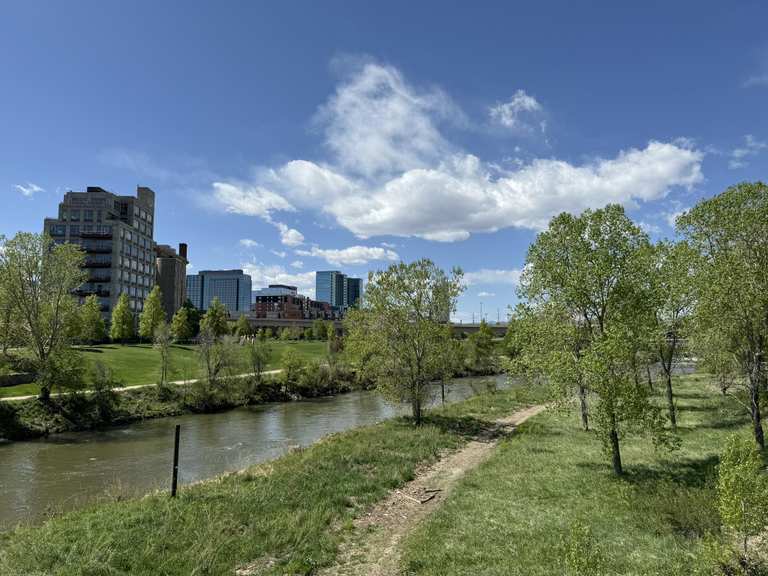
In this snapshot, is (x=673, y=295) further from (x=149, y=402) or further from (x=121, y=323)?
(x=121, y=323)

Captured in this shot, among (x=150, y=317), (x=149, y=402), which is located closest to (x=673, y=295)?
(x=149, y=402)

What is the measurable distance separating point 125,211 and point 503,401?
121216 millimetres

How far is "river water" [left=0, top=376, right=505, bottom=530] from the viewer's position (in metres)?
21.1

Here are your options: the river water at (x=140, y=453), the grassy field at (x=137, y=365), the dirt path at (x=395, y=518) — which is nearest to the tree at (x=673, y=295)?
the dirt path at (x=395, y=518)

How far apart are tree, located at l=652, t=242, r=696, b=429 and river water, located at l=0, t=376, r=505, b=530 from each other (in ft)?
73.6

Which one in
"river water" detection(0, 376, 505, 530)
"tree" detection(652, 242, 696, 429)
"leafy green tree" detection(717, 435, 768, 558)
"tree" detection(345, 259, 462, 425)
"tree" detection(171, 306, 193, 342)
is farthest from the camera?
"tree" detection(171, 306, 193, 342)

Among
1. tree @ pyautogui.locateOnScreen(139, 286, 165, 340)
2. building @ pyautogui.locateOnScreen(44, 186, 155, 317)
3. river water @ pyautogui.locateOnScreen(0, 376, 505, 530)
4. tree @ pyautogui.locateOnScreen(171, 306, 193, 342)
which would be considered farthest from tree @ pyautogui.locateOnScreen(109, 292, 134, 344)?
river water @ pyautogui.locateOnScreen(0, 376, 505, 530)

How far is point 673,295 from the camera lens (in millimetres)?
23891

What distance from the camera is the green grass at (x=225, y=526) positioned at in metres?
10.9

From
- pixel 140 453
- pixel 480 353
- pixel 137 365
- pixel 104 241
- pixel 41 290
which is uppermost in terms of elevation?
pixel 104 241

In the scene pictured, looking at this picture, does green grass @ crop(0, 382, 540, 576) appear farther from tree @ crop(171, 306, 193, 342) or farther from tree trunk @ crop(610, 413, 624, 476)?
tree @ crop(171, 306, 193, 342)

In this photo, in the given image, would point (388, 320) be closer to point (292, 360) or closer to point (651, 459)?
point (651, 459)

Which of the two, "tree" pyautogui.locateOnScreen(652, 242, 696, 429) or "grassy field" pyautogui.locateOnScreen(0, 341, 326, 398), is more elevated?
"tree" pyautogui.locateOnScreen(652, 242, 696, 429)

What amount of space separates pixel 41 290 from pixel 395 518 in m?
40.4
